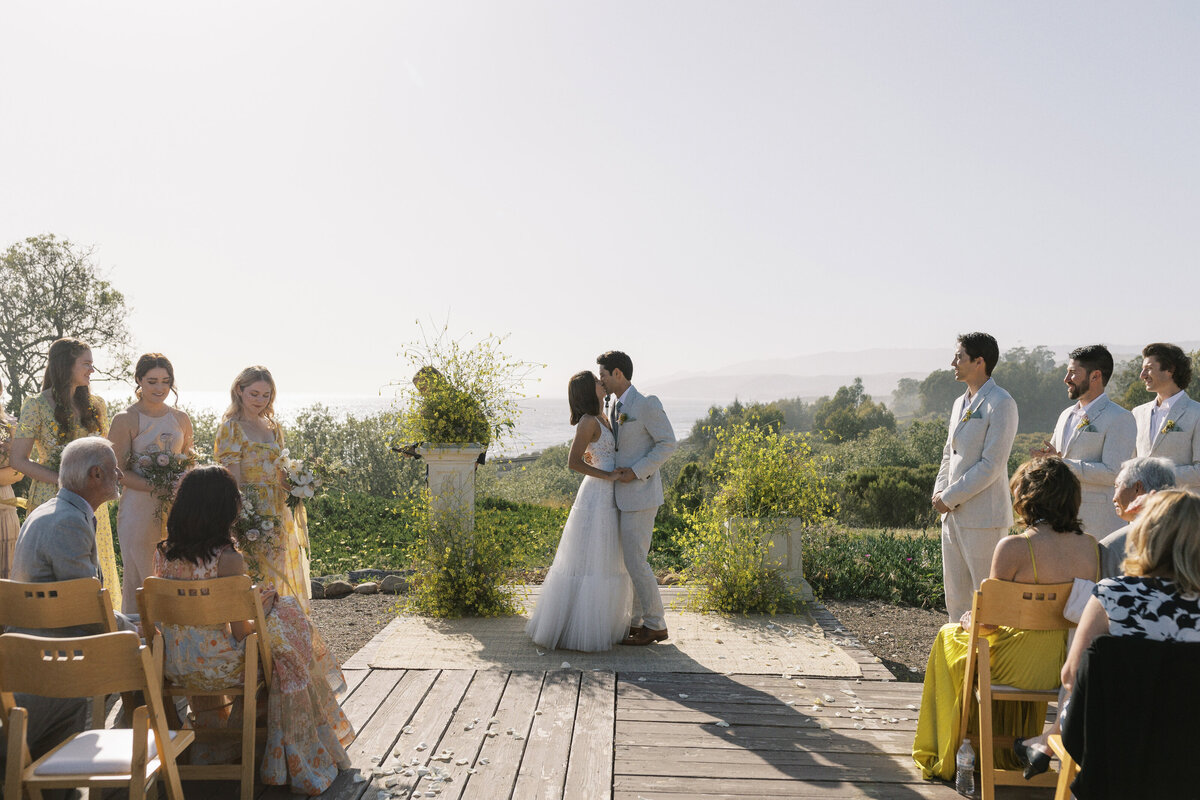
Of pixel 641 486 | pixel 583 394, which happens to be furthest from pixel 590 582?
pixel 583 394

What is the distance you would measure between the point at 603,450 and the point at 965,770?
291 cm

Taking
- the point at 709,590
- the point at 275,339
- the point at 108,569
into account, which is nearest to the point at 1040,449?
the point at 709,590

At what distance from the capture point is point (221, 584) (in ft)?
10.2

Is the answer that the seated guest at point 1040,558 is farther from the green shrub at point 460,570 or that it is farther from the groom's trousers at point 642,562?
the green shrub at point 460,570

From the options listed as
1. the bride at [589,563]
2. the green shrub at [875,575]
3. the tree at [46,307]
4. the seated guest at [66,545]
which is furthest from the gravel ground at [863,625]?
the tree at [46,307]

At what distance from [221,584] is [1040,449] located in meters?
4.10

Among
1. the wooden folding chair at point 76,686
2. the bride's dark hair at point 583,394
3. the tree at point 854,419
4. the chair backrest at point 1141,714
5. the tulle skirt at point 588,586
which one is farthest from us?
the tree at point 854,419

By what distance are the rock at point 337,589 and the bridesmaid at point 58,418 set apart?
8.28 ft

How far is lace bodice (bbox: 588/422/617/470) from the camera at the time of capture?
5.58m

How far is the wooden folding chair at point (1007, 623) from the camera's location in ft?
10.3

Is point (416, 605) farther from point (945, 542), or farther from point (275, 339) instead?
point (275, 339)

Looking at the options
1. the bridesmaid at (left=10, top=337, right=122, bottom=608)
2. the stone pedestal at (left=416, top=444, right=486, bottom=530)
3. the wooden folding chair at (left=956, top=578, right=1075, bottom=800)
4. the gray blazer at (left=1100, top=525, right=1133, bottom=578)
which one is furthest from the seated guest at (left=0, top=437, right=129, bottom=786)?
the gray blazer at (left=1100, top=525, right=1133, bottom=578)

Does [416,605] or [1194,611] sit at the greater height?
[1194,611]

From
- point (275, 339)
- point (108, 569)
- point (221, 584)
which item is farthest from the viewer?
point (275, 339)
